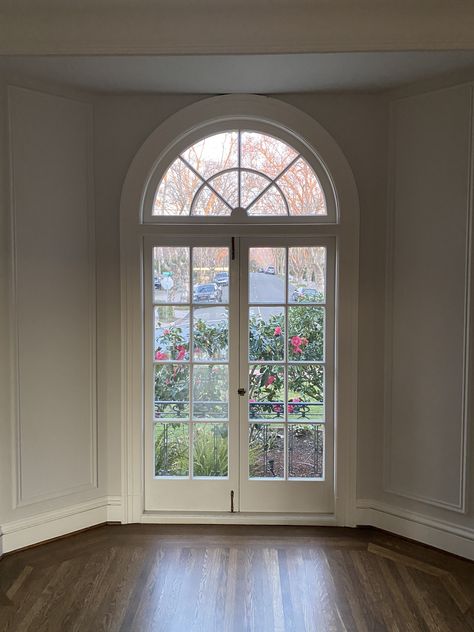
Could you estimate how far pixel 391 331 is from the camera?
3.24 meters

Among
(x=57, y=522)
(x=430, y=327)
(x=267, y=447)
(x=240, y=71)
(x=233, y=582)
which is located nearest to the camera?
(x=233, y=582)

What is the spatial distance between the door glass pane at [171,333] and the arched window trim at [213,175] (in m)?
0.57

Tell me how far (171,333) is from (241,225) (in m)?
0.82

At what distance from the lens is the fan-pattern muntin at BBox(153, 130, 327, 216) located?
3.31m

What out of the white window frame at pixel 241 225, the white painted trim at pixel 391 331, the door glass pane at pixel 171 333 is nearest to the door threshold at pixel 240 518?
the white window frame at pixel 241 225

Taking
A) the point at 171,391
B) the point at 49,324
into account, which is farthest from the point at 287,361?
the point at 49,324

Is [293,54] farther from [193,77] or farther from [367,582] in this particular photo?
[367,582]

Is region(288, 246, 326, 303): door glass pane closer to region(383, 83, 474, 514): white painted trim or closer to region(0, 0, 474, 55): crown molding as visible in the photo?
region(383, 83, 474, 514): white painted trim

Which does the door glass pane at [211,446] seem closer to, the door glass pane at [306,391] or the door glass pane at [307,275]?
the door glass pane at [306,391]

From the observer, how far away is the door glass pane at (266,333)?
3379mm

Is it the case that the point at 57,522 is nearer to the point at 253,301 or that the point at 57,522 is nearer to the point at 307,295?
the point at 253,301

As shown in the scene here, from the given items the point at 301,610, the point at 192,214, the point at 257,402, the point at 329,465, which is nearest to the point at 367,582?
the point at 301,610

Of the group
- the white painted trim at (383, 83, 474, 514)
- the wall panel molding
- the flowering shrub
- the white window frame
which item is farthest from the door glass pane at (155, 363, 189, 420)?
the white painted trim at (383, 83, 474, 514)

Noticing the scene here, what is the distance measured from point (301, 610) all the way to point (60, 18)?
308 centimetres
